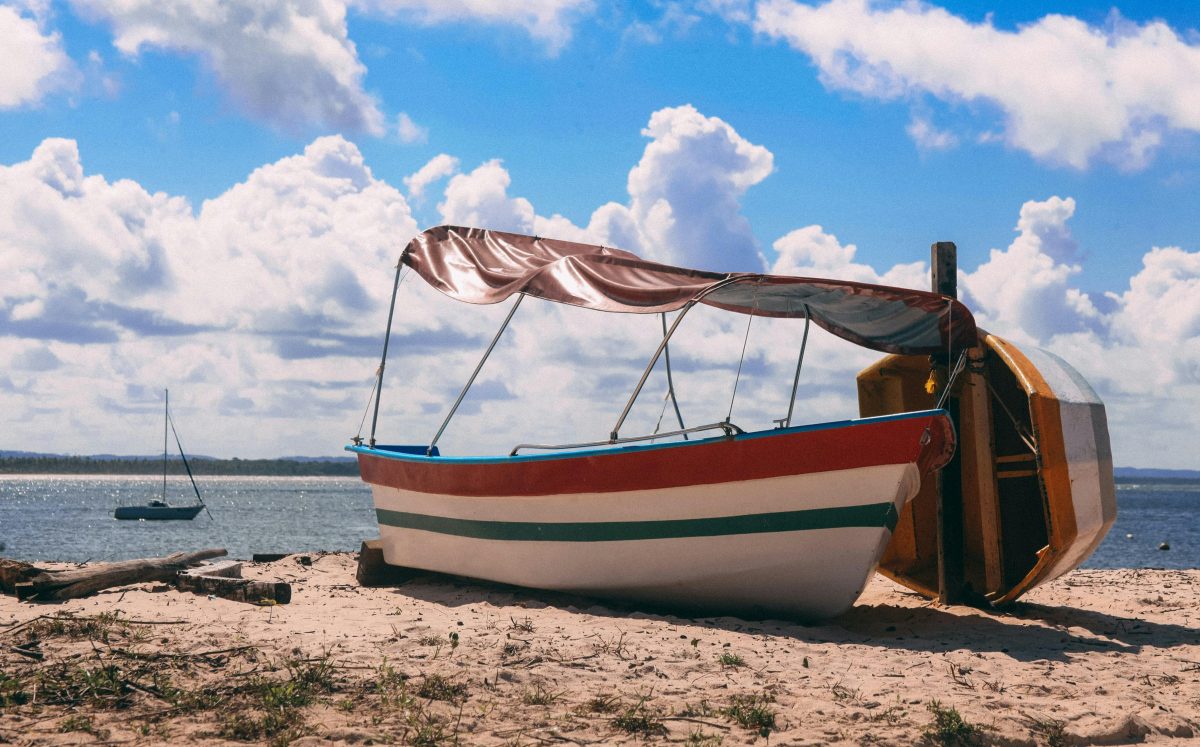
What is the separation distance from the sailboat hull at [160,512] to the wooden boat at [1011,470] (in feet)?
171

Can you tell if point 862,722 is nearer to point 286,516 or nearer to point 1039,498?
point 1039,498

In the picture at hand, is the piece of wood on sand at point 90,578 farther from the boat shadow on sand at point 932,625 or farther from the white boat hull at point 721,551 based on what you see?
the white boat hull at point 721,551

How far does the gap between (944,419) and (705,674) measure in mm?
3002

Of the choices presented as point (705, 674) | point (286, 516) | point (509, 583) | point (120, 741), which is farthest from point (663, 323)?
point (286, 516)

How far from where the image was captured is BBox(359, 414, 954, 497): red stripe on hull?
8.39 metres

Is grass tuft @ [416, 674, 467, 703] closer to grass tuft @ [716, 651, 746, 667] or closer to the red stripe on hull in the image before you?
grass tuft @ [716, 651, 746, 667]

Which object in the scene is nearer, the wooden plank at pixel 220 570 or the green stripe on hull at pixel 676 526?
the green stripe on hull at pixel 676 526

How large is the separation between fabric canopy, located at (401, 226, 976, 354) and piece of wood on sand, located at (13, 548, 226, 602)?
3.92m

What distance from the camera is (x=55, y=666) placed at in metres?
6.42

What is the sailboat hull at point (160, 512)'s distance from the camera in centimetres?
5722

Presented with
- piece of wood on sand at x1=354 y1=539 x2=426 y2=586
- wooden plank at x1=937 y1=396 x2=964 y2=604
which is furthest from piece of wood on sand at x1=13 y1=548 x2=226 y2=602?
wooden plank at x1=937 y1=396 x2=964 y2=604

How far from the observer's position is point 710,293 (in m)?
9.12

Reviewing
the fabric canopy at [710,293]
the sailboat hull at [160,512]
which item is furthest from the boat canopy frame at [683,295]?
the sailboat hull at [160,512]

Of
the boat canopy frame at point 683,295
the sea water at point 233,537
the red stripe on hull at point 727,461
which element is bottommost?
the sea water at point 233,537
